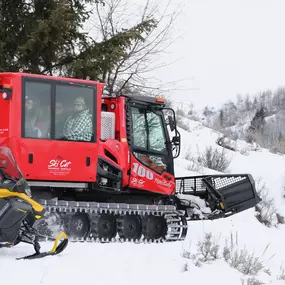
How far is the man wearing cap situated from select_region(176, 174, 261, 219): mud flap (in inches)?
122

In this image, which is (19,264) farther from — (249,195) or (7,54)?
(7,54)

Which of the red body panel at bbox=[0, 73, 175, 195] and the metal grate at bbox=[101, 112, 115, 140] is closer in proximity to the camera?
the red body panel at bbox=[0, 73, 175, 195]

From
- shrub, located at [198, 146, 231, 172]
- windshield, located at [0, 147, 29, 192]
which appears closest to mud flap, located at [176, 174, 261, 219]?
windshield, located at [0, 147, 29, 192]

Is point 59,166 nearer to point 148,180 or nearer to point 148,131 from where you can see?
point 148,180

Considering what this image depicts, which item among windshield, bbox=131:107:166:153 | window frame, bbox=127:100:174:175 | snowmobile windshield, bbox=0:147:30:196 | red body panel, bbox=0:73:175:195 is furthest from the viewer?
windshield, bbox=131:107:166:153

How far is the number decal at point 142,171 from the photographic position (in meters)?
10.1

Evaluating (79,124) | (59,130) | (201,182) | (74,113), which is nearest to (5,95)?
(59,130)

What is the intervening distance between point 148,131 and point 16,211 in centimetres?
428

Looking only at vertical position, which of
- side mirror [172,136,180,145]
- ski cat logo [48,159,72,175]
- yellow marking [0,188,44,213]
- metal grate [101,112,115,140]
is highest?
metal grate [101,112,115,140]

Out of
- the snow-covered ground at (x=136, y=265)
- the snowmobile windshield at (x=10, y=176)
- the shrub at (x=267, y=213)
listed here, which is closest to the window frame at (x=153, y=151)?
the snow-covered ground at (x=136, y=265)

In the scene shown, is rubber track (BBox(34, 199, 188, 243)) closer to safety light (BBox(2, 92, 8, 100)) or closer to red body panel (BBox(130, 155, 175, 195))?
red body panel (BBox(130, 155, 175, 195))

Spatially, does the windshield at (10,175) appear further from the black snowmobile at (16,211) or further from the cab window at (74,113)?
the cab window at (74,113)

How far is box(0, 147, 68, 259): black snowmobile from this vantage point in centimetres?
664

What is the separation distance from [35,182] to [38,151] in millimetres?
485
